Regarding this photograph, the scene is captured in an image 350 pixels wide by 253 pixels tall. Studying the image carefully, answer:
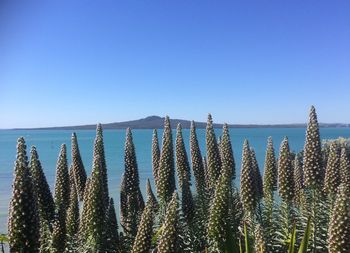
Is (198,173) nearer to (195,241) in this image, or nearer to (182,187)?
(182,187)

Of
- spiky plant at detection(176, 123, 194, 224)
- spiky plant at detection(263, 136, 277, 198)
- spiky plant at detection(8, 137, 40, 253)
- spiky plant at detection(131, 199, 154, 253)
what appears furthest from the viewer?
spiky plant at detection(263, 136, 277, 198)

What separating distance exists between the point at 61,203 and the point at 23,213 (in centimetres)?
336

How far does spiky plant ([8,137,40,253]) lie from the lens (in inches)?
222

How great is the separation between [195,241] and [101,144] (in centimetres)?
284

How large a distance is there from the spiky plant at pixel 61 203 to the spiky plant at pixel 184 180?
2.29 metres

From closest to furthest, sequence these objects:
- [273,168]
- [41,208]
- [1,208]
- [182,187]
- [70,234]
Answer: [41,208] < [70,234] < [182,187] < [273,168] < [1,208]

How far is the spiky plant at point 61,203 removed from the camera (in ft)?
26.8

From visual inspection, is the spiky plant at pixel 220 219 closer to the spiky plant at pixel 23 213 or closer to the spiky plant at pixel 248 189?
the spiky plant at pixel 248 189

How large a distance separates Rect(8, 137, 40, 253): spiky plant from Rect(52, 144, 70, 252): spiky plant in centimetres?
241

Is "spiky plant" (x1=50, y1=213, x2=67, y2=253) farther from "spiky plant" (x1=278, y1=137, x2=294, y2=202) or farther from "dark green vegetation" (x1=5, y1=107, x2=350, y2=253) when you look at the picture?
"spiky plant" (x1=278, y1=137, x2=294, y2=202)

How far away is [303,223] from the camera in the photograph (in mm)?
8344

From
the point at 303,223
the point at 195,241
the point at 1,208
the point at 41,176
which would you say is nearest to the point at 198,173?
the point at 195,241

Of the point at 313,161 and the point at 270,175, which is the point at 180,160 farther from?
the point at 313,161

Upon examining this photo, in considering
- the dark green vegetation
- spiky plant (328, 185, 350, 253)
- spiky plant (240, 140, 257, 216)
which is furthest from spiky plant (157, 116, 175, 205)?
spiky plant (328, 185, 350, 253)
